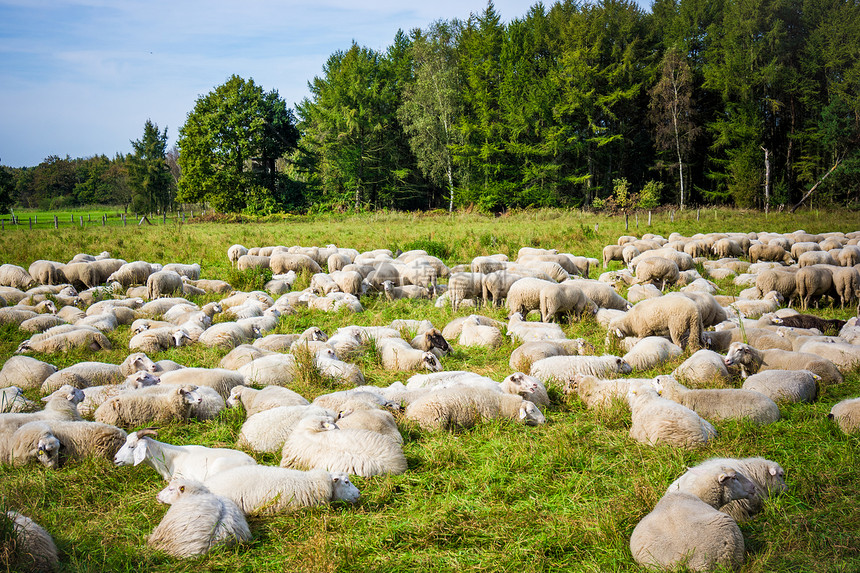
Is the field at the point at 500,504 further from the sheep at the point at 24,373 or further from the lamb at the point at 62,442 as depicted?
the sheep at the point at 24,373

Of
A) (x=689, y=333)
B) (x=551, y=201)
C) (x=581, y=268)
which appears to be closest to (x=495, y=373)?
(x=689, y=333)

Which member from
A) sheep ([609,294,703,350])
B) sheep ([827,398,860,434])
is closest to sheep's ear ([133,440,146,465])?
sheep ([827,398,860,434])

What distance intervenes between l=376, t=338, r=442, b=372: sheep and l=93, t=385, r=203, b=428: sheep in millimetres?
2789

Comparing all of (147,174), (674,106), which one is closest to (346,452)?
(674,106)

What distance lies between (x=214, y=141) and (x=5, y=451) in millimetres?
46791

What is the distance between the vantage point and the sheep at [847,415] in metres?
5.05

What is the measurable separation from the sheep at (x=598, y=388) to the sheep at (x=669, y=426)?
1.77ft

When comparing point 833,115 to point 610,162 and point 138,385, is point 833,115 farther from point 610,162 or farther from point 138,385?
point 138,385

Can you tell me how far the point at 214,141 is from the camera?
46.5 metres

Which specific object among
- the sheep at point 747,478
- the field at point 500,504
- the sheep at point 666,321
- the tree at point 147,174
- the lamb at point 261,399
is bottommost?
the field at point 500,504

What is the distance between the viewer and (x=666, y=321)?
8.38 meters

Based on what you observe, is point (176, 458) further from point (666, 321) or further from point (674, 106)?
point (674, 106)

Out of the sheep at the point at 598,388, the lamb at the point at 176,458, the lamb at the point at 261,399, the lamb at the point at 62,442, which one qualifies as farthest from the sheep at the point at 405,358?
the lamb at the point at 62,442

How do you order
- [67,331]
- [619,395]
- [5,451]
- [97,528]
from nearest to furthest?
1. [97,528]
2. [5,451]
3. [619,395]
4. [67,331]
